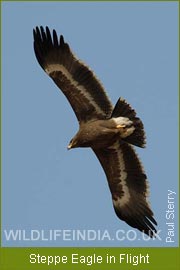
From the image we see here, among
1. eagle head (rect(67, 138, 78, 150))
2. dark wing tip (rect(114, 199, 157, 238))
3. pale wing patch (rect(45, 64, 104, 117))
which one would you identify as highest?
pale wing patch (rect(45, 64, 104, 117))

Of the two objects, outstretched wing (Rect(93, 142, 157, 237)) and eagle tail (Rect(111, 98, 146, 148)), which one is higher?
eagle tail (Rect(111, 98, 146, 148))

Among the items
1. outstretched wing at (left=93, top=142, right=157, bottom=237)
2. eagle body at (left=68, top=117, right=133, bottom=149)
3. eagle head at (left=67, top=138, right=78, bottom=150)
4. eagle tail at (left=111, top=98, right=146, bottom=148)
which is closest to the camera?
eagle tail at (left=111, top=98, right=146, bottom=148)

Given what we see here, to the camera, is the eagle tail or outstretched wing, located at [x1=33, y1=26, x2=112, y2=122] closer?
the eagle tail

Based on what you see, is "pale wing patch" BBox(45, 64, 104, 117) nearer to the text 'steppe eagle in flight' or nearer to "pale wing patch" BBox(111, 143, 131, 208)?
the text 'steppe eagle in flight'

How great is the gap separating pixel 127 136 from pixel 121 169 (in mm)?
1132

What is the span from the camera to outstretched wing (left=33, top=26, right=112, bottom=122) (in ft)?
38.3

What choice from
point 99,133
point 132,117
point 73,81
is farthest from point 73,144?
point 132,117

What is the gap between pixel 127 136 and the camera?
1144cm

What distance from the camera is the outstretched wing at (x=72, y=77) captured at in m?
11.7

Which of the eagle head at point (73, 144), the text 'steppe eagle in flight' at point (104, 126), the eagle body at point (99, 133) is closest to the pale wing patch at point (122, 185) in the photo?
the text 'steppe eagle in flight' at point (104, 126)

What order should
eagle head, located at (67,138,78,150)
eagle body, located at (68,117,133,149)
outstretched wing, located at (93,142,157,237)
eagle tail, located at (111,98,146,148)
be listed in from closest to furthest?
eagle tail, located at (111,98,146,148), eagle body, located at (68,117,133,149), eagle head, located at (67,138,78,150), outstretched wing, located at (93,142,157,237)

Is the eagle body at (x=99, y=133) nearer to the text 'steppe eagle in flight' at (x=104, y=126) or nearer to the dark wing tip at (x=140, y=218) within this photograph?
the text 'steppe eagle in flight' at (x=104, y=126)

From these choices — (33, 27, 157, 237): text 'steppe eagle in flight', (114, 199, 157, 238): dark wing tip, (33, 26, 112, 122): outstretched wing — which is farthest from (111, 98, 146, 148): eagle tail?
(114, 199, 157, 238): dark wing tip
